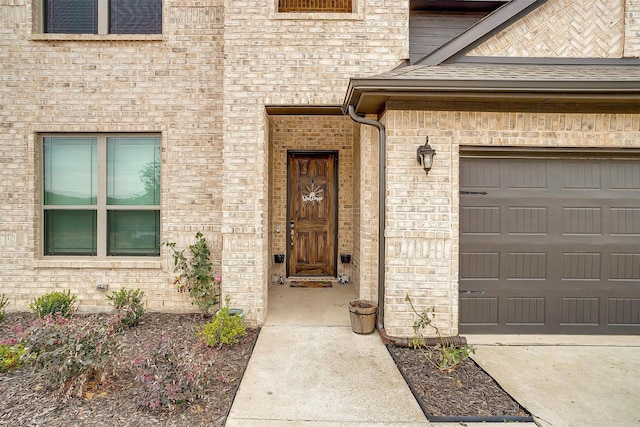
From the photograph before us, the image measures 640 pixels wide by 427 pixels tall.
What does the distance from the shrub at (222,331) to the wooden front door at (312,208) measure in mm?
3215

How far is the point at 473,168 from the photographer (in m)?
4.32

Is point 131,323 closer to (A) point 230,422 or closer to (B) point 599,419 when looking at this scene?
(A) point 230,422

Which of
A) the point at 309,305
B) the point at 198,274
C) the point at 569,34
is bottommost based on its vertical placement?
the point at 309,305

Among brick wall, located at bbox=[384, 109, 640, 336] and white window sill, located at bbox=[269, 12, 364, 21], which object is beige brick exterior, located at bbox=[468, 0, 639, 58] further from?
white window sill, located at bbox=[269, 12, 364, 21]

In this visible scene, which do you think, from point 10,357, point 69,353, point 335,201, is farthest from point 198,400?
point 335,201

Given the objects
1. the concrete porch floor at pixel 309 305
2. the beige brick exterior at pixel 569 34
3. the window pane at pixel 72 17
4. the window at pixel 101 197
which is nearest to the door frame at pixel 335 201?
the concrete porch floor at pixel 309 305

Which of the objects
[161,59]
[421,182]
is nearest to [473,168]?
[421,182]

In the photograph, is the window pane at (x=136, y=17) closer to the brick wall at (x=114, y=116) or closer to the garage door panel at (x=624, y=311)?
the brick wall at (x=114, y=116)

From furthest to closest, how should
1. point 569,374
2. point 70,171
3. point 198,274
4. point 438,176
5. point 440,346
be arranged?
point 70,171 < point 198,274 < point 438,176 < point 440,346 < point 569,374

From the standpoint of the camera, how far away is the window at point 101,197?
16.7ft

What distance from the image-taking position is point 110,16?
5008mm

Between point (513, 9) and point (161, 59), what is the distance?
5.09 metres

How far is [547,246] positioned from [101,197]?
6538mm

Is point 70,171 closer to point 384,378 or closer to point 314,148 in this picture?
point 314,148
